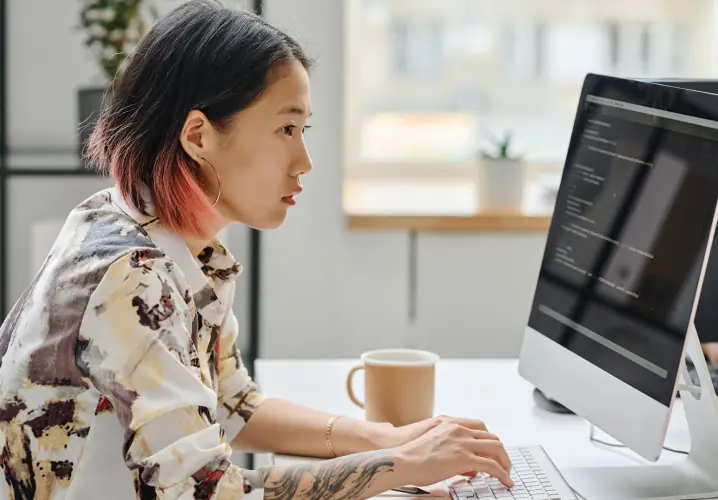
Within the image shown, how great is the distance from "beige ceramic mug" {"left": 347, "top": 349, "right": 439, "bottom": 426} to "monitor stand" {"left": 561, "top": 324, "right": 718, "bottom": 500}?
0.21m

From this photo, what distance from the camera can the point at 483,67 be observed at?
298 centimetres

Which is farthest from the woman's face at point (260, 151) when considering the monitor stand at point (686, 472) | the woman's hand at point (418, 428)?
the monitor stand at point (686, 472)

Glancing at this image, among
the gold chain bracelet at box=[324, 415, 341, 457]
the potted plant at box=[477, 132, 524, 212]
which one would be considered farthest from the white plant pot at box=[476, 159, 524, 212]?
the gold chain bracelet at box=[324, 415, 341, 457]

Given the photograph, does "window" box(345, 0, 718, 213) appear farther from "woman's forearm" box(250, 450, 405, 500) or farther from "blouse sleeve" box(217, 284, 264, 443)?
"woman's forearm" box(250, 450, 405, 500)

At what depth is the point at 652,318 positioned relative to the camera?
3.42ft

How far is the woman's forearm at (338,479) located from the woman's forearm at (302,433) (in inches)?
5.3

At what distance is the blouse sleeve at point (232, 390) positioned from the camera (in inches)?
51.4

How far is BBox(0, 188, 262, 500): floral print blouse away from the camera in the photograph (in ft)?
3.10

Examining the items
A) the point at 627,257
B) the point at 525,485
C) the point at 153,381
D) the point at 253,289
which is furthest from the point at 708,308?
the point at 253,289

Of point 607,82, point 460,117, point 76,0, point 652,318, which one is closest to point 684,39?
point 460,117

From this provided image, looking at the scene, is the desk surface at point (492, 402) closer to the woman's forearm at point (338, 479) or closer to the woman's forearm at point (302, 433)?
the woman's forearm at point (302, 433)

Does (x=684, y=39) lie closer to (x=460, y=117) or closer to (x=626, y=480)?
(x=460, y=117)

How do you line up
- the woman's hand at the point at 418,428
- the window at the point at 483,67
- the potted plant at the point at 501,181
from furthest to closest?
the window at the point at 483,67, the potted plant at the point at 501,181, the woman's hand at the point at 418,428

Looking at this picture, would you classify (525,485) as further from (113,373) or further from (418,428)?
(113,373)
